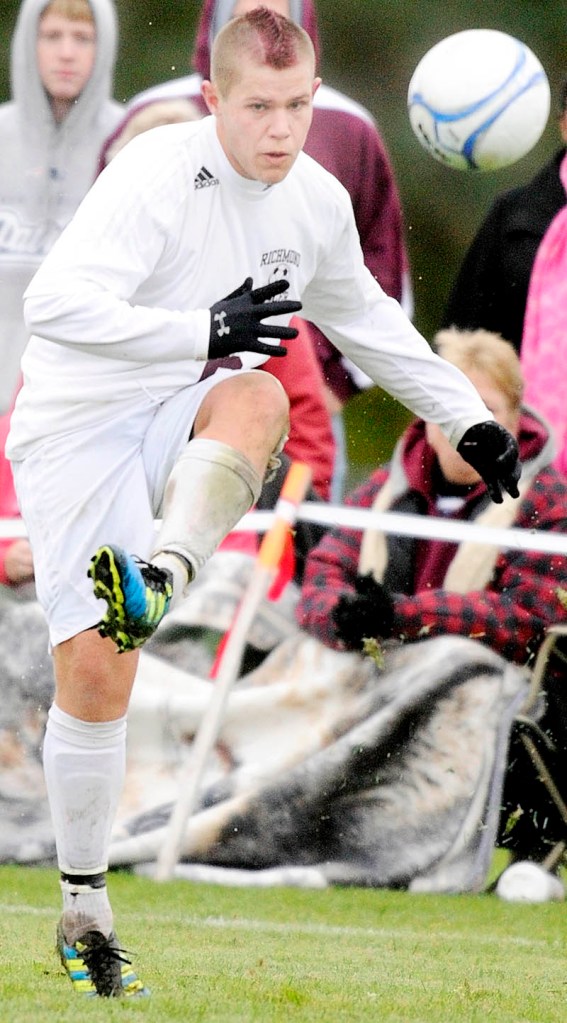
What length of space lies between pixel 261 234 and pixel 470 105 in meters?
→ 2.42

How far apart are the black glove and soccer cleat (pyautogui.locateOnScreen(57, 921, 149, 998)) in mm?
2646

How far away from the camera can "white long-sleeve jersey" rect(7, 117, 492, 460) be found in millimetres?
4523

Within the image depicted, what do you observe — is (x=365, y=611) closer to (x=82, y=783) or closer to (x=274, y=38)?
(x=82, y=783)

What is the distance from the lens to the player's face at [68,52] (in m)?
8.34

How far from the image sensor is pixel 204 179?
15.8ft

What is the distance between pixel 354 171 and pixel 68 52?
1375 mm

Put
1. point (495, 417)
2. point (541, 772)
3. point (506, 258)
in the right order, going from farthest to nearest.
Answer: point (506, 258)
point (541, 772)
point (495, 417)

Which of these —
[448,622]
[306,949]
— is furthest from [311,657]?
[306,949]

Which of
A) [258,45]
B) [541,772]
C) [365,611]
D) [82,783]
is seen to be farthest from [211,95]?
[541,772]

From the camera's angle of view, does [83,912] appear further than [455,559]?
No

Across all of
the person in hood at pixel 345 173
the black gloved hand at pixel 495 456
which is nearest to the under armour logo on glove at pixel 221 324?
the black gloved hand at pixel 495 456

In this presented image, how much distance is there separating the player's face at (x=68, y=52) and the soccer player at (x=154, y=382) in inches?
139

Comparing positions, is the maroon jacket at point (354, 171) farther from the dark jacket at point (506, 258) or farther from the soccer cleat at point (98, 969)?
the soccer cleat at point (98, 969)

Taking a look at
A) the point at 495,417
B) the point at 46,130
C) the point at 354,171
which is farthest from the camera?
the point at 46,130
